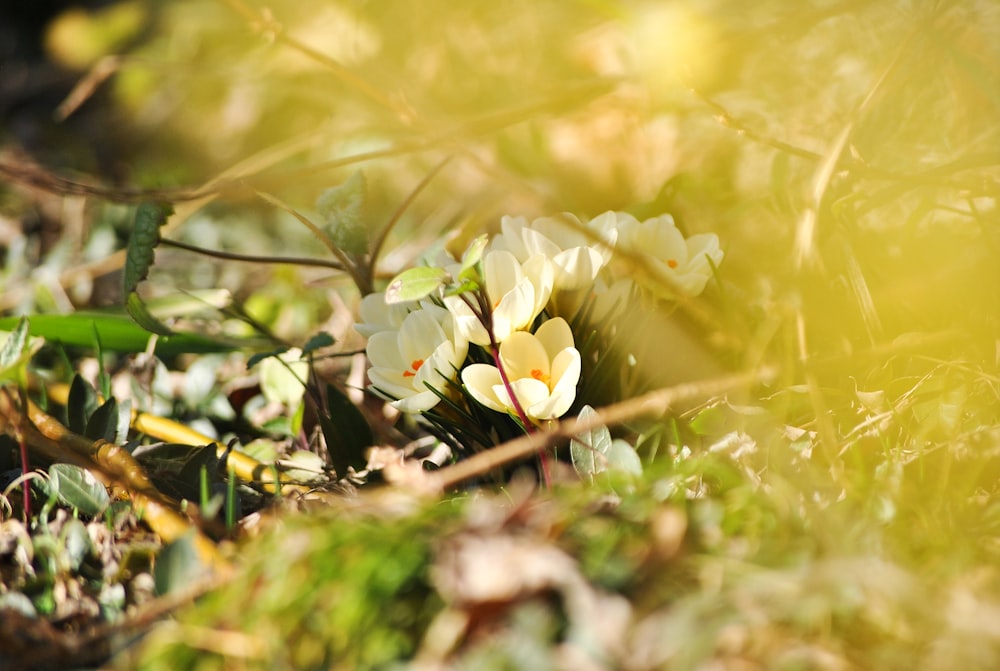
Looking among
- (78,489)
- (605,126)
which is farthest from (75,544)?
(605,126)

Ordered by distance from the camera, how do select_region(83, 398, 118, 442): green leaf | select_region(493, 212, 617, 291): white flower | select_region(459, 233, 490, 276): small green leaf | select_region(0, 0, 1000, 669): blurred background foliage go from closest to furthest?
1. select_region(0, 0, 1000, 669): blurred background foliage
2. select_region(459, 233, 490, 276): small green leaf
3. select_region(493, 212, 617, 291): white flower
4. select_region(83, 398, 118, 442): green leaf

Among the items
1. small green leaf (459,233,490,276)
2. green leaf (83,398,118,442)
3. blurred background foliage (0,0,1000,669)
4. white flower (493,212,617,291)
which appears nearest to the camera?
blurred background foliage (0,0,1000,669)

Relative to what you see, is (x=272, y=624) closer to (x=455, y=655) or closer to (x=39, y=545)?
(x=455, y=655)

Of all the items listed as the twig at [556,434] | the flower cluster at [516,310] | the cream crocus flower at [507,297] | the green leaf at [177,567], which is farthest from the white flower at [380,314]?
the green leaf at [177,567]

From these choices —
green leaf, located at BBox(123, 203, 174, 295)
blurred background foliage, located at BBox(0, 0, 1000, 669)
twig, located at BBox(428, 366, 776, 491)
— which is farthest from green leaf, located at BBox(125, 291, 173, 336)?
twig, located at BBox(428, 366, 776, 491)

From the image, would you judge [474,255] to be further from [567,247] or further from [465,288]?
[567,247]

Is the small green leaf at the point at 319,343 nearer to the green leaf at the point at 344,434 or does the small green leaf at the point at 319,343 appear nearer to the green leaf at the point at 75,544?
the green leaf at the point at 344,434

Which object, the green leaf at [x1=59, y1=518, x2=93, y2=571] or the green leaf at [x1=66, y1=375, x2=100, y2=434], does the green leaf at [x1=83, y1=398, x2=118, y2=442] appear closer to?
the green leaf at [x1=66, y1=375, x2=100, y2=434]
